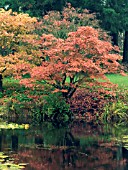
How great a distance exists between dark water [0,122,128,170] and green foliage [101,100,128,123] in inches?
45.3

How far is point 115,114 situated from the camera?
69.8 ft

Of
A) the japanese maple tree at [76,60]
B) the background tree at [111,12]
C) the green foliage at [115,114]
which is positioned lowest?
the green foliage at [115,114]

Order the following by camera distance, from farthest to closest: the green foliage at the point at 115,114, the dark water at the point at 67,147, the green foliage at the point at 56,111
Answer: the green foliage at the point at 56,111, the green foliage at the point at 115,114, the dark water at the point at 67,147

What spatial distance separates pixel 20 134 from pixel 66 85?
4217 millimetres

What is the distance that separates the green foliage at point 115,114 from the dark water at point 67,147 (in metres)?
1.15

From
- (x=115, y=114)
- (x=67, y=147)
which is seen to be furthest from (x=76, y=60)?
(x=67, y=147)

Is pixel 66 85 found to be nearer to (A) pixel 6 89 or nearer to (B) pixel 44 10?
(A) pixel 6 89

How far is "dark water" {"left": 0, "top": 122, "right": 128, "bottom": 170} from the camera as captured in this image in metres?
14.1

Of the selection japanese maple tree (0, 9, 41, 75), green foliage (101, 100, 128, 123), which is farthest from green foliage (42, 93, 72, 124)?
japanese maple tree (0, 9, 41, 75)

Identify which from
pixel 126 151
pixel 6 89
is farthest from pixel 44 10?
pixel 126 151

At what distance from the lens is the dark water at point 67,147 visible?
14.1 m

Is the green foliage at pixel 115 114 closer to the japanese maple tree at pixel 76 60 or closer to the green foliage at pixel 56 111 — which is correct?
the japanese maple tree at pixel 76 60

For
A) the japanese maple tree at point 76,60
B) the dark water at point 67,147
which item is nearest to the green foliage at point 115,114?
the dark water at point 67,147

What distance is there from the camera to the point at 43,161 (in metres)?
14.4
